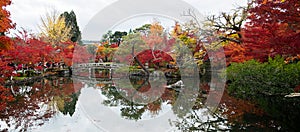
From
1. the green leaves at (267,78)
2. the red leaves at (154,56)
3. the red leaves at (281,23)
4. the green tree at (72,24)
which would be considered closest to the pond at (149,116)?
the green leaves at (267,78)

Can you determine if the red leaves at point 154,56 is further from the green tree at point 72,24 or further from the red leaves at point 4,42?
the red leaves at point 4,42

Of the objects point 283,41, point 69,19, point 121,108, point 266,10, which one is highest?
point 69,19

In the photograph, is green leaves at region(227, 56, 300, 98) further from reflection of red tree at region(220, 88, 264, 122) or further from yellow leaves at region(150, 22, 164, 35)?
yellow leaves at region(150, 22, 164, 35)

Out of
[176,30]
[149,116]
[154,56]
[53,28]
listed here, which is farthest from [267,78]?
[53,28]

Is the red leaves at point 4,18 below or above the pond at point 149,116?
above

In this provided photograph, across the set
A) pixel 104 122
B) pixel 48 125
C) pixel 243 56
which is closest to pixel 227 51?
pixel 243 56

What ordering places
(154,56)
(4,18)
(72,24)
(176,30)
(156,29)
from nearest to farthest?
(4,18)
(176,30)
(156,29)
(154,56)
(72,24)

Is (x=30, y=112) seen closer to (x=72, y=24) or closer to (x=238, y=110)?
(x=238, y=110)

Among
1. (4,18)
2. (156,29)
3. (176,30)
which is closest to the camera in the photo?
(4,18)

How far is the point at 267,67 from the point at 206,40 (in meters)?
6.21

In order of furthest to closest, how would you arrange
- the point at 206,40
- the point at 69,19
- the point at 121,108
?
1. the point at 69,19
2. the point at 206,40
3. the point at 121,108

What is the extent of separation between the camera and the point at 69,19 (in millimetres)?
28703

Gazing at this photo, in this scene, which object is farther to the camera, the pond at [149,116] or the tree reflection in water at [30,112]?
the tree reflection in water at [30,112]

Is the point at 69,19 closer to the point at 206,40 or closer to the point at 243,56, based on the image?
the point at 206,40
